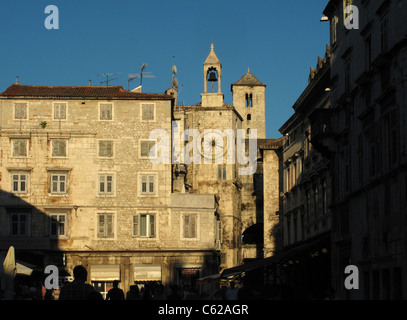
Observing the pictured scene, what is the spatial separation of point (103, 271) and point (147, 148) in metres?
9.07

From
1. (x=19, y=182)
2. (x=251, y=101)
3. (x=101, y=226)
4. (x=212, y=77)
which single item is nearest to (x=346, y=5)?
→ (x=101, y=226)

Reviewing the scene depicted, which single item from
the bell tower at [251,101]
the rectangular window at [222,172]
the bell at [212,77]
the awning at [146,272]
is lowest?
the awning at [146,272]

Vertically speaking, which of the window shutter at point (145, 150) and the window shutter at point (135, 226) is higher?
the window shutter at point (145, 150)

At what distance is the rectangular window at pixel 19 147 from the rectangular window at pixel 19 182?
1422 millimetres

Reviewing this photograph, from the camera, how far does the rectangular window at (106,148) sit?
5941 cm

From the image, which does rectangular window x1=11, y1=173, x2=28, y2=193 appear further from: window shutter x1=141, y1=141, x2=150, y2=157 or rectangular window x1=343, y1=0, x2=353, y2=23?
rectangular window x1=343, y1=0, x2=353, y2=23

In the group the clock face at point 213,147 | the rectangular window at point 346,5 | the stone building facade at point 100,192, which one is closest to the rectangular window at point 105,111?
the stone building facade at point 100,192

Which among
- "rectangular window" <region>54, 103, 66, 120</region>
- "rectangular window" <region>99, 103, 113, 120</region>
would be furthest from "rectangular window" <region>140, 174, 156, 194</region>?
"rectangular window" <region>54, 103, 66, 120</region>

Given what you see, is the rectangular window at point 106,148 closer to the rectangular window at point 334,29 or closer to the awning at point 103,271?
the awning at point 103,271

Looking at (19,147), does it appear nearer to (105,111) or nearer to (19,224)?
(19,224)

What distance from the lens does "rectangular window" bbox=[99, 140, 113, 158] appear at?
59.4 metres

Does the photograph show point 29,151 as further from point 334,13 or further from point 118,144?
point 334,13

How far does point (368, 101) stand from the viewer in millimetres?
29750
